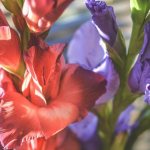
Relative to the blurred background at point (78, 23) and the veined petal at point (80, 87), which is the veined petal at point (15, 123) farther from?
the blurred background at point (78, 23)

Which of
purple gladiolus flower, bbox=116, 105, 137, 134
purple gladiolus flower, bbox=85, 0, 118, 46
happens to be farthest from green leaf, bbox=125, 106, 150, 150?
purple gladiolus flower, bbox=85, 0, 118, 46

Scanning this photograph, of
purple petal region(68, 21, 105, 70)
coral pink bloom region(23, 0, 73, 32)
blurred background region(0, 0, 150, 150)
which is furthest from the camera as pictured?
blurred background region(0, 0, 150, 150)

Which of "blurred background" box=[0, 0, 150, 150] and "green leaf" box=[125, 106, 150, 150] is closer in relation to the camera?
"green leaf" box=[125, 106, 150, 150]

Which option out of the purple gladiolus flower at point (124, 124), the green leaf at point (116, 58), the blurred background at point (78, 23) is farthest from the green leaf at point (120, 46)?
the blurred background at point (78, 23)

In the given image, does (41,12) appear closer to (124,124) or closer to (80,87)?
(80,87)

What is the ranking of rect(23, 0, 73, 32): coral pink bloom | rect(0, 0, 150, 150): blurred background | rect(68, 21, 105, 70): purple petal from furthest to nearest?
rect(0, 0, 150, 150): blurred background < rect(68, 21, 105, 70): purple petal < rect(23, 0, 73, 32): coral pink bloom

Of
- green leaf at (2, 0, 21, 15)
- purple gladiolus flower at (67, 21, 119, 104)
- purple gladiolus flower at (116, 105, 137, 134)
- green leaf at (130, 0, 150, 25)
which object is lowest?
purple gladiolus flower at (116, 105, 137, 134)

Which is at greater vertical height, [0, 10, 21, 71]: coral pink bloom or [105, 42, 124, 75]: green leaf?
[0, 10, 21, 71]: coral pink bloom

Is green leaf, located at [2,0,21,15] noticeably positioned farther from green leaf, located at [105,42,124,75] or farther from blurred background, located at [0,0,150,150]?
blurred background, located at [0,0,150,150]
